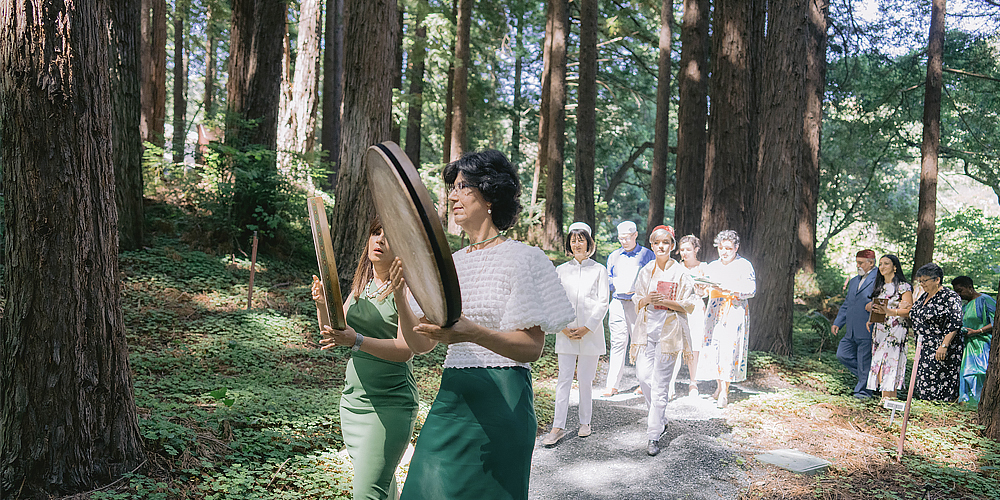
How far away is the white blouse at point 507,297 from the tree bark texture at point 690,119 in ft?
42.9

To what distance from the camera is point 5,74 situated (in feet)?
12.0

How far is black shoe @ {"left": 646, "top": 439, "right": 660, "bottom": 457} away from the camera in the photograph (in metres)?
6.09

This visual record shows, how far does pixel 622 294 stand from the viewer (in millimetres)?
8984

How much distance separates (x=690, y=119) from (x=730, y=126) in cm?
445

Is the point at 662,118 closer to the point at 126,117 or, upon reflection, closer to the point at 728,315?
the point at 728,315

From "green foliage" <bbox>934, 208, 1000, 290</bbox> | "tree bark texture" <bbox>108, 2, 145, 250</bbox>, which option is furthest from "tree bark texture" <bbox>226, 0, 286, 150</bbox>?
"green foliage" <bbox>934, 208, 1000, 290</bbox>

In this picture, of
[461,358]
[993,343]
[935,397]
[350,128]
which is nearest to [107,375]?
[461,358]

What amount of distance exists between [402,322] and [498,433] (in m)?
0.58

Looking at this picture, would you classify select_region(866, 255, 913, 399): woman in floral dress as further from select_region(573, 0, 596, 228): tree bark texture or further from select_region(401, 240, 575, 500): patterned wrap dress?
select_region(573, 0, 596, 228): tree bark texture

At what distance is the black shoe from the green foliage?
20754 mm

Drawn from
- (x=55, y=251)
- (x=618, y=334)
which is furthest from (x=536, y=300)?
(x=618, y=334)

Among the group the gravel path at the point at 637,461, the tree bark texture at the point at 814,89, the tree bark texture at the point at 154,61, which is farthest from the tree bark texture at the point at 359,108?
the tree bark texture at the point at 154,61

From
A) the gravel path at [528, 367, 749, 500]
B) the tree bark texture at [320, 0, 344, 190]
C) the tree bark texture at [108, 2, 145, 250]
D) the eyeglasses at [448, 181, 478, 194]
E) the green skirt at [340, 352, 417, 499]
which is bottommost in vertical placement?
the gravel path at [528, 367, 749, 500]

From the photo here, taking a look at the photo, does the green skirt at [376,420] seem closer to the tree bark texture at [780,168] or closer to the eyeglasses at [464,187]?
the eyeglasses at [464,187]
